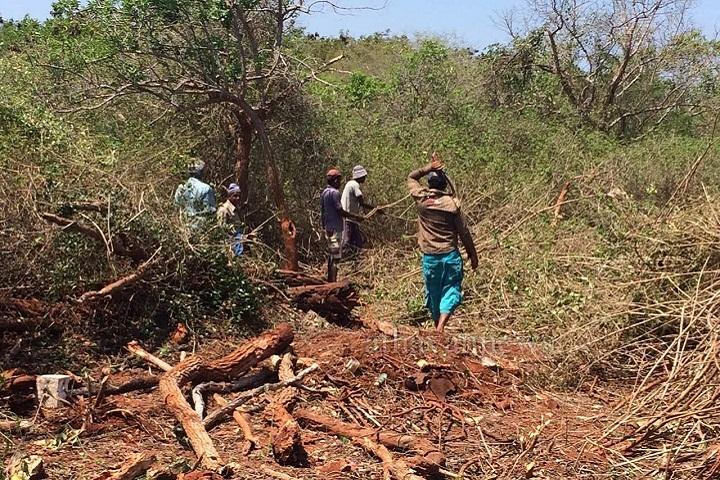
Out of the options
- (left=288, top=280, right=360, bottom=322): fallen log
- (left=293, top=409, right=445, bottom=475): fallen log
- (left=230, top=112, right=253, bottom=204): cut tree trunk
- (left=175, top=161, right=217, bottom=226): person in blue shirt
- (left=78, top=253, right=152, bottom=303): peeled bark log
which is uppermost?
(left=230, top=112, right=253, bottom=204): cut tree trunk

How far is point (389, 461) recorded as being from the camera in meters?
4.47

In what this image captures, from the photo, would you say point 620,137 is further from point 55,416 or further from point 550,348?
point 55,416

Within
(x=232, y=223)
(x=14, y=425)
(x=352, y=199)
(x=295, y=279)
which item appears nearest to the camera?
(x=14, y=425)

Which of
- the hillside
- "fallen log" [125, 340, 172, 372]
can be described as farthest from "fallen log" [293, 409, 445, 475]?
"fallen log" [125, 340, 172, 372]

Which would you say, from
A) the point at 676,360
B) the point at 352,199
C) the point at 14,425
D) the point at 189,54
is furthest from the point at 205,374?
the point at 189,54

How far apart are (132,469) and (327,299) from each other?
4036mm

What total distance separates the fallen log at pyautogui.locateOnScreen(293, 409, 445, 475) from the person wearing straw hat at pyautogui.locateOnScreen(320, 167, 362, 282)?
434cm

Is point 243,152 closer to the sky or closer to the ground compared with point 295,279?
closer to the sky

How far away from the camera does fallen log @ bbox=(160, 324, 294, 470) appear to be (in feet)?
14.9

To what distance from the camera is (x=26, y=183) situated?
6672mm

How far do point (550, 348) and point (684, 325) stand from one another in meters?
1.19

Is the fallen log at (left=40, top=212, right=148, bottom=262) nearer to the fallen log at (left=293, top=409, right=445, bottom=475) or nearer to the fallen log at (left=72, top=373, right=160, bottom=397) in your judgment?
the fallen log at (left=72, top=373, right=160, bottom=397)

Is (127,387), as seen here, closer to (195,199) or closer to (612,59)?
(195,199)

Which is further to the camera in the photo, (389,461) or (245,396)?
(245,396)
